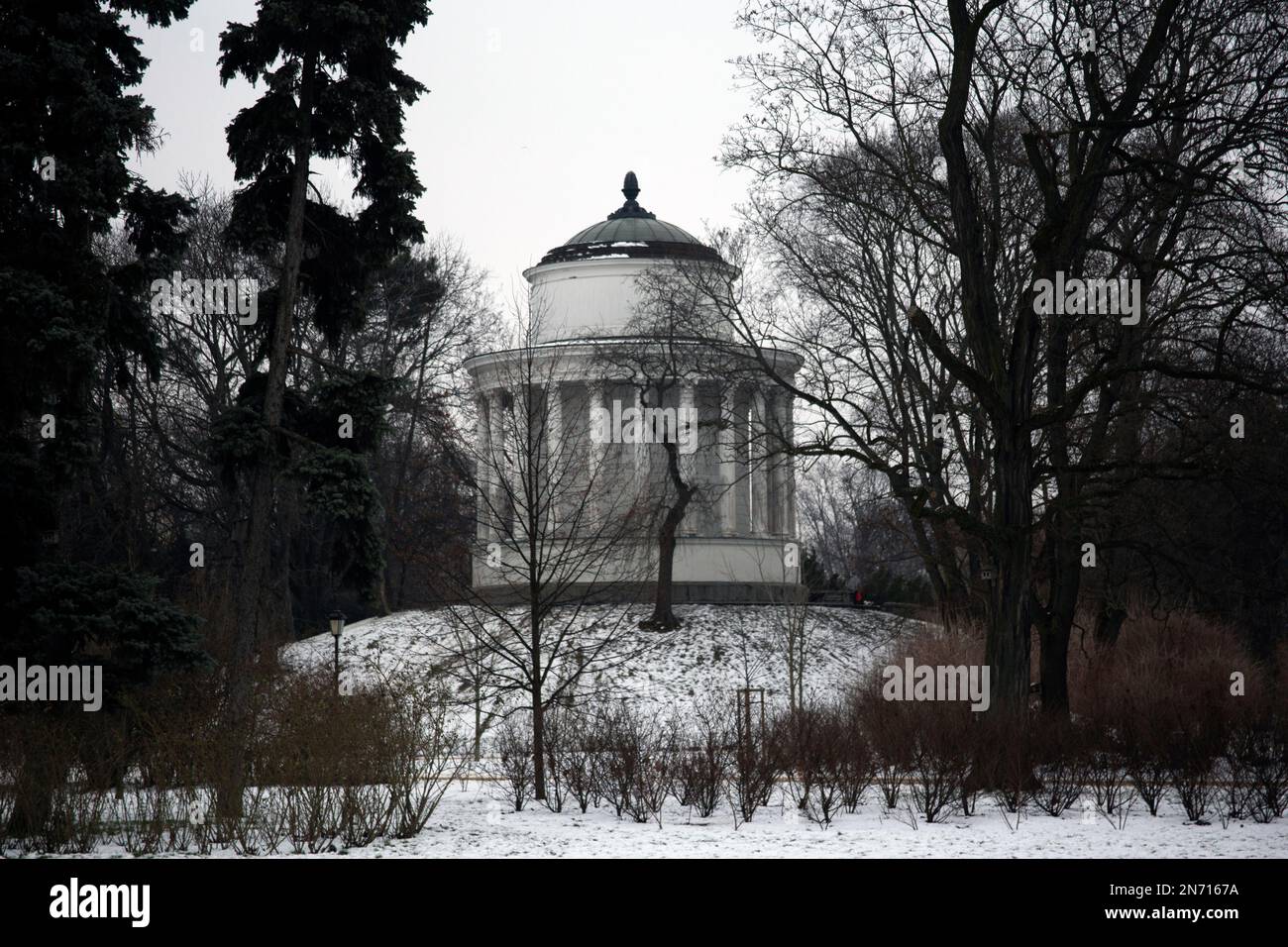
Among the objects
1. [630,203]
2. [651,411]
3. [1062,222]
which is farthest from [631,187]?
[1062,222]

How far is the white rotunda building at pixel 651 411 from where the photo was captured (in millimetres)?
35469

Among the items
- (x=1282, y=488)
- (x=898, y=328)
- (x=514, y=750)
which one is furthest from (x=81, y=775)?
(x=898, y=328)

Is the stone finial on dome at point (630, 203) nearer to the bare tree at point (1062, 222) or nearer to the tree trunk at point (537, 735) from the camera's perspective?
the bare tree at point (1062, 222)

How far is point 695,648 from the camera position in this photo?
36344 mm

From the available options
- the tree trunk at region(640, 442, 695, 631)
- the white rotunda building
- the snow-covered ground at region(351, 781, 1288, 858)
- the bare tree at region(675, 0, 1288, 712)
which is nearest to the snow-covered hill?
the tree trunk at region(640, 442, 695, 631)

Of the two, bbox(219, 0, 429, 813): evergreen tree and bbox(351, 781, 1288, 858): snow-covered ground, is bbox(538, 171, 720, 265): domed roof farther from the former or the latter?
bbox(351, 781, 1288, 858): snow-covered ground

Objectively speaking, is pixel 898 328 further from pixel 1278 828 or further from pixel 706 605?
pixel 1278 828

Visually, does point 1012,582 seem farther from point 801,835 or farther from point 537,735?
point 537,735

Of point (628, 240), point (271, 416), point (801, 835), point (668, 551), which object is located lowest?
point (801, 835)

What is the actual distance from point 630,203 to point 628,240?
3755 millimetres

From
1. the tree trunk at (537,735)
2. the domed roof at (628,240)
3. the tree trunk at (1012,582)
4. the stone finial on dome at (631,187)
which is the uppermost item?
the stone finial on dome at (631,187)

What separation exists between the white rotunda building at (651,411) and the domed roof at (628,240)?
0.17ft

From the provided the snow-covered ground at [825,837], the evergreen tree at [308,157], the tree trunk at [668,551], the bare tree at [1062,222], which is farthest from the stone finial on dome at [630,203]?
the snow-covered ground at [825,837]

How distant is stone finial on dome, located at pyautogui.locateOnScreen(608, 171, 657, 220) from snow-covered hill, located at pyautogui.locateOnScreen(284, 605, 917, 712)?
14524 millimetres
